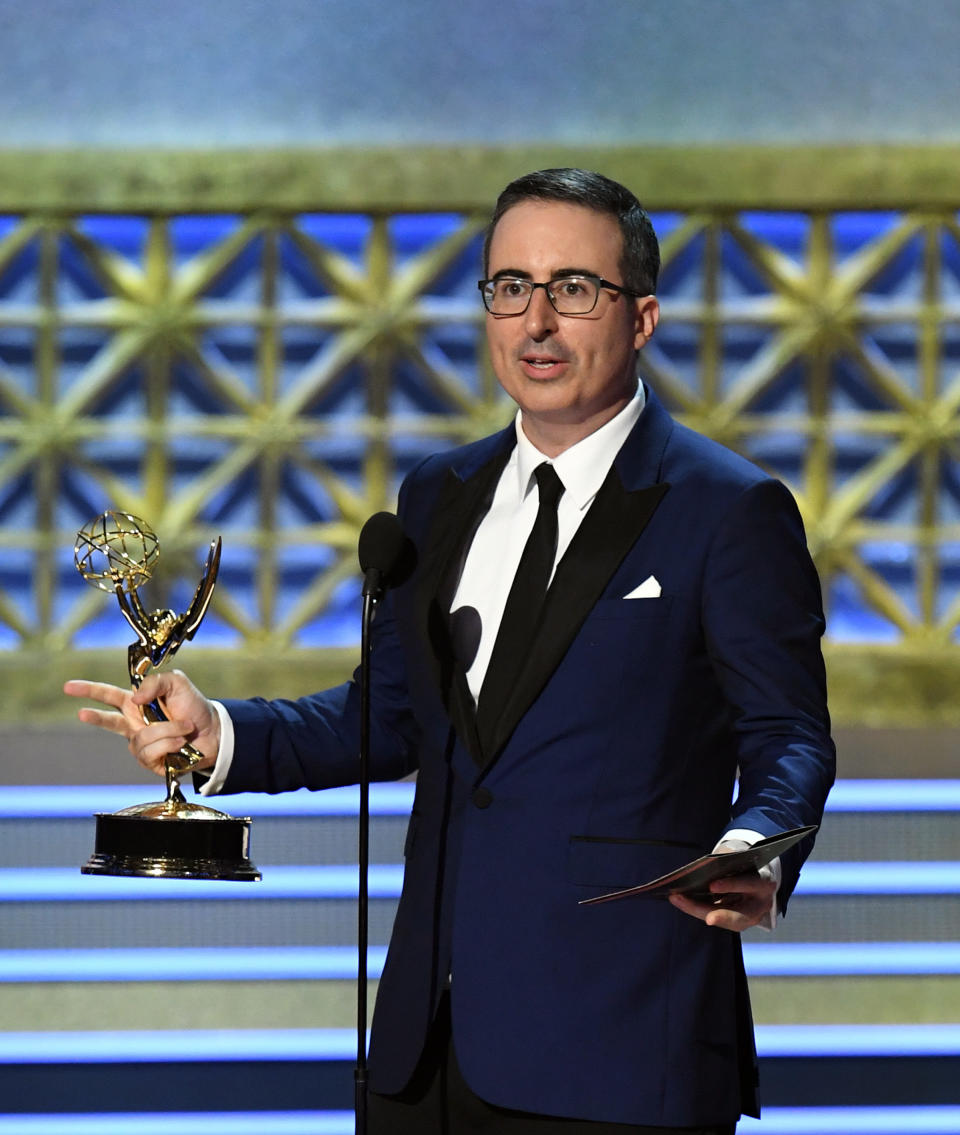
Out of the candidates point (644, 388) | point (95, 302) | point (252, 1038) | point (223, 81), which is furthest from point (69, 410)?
point (644, 388)

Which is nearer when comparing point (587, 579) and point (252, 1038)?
point (587, 579)

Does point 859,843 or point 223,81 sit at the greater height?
point 223,81

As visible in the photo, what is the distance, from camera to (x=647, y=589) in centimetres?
157

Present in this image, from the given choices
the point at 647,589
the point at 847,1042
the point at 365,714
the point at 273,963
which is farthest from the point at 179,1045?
the point at 647,589

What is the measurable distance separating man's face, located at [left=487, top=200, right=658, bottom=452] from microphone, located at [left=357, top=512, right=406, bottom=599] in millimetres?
190

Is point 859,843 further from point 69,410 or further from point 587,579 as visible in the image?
point 587,579

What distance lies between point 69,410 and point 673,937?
2750mm

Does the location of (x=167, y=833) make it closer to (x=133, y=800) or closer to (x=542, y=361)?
(x=542, y=361)

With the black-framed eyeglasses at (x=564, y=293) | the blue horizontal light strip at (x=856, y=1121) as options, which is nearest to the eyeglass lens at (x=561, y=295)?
the black-framed eyeglasses at (x=564, y=293)

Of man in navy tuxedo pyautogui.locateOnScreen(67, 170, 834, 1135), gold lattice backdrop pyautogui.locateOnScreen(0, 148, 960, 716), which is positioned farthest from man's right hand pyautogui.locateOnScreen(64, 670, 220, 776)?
gold lattice backdrop pyautogui.locateOnScreen(0, 148, 960, 716)

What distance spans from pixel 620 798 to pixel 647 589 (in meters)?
0.21

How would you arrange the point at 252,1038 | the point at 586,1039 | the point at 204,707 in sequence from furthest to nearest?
the point at 252,1038 → the point at 204,707 → the point at 586,1039

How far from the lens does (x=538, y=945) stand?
1.52 metres

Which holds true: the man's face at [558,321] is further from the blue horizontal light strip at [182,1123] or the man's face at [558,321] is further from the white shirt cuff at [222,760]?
the blue horizontal light strip at [182,1123]
